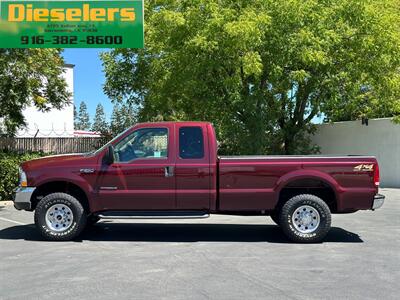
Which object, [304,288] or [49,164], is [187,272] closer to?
[304,288]

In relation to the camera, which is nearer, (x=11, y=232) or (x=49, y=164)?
(x=49, y=164)

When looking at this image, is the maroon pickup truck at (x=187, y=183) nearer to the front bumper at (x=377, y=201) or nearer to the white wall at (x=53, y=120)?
the front bumper at (x=377, y=201)

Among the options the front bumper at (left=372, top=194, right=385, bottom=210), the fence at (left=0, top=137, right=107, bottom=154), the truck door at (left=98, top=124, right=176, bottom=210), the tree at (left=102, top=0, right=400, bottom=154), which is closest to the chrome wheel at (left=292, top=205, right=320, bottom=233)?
the front bumper at (left=372, top=194, right=385, bottom=210)

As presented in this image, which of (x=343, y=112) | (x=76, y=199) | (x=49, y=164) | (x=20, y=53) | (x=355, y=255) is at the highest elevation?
(x=20, y=53)

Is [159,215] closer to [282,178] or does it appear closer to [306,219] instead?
[282,178]

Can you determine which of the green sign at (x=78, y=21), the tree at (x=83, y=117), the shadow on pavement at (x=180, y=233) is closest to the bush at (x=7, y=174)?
the green sign at (x=78, y=21)

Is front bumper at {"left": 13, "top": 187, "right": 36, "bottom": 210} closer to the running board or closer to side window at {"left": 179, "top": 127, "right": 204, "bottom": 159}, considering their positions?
the running board

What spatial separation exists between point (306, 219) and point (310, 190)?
61cm

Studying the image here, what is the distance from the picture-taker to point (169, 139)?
9.42 meters

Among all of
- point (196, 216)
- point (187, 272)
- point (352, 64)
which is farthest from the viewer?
point (352, 64)

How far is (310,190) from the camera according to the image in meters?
9.73

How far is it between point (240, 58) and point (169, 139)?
749 centimetres

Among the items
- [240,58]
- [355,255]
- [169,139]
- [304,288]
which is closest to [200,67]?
[240,58]

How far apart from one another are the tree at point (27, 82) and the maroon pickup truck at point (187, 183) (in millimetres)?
6998
